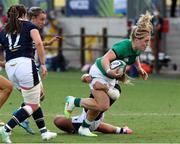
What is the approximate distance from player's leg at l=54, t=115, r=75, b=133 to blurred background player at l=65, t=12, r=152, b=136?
10.9 inches

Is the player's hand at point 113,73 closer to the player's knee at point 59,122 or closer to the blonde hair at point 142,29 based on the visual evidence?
the blonde hair at point 142,29

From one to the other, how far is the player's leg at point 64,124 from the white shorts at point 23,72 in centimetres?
121

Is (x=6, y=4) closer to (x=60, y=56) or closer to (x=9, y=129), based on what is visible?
(x=60, y=56)

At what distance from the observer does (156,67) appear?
100ft

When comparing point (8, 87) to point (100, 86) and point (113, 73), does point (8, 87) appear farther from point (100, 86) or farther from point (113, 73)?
point (113, 73)

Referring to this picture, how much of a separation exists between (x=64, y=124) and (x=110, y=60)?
1339 mm

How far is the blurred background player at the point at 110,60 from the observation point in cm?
1277

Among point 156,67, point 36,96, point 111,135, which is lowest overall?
point 156,67

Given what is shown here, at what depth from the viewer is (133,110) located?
1741cm

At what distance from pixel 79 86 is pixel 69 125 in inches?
413

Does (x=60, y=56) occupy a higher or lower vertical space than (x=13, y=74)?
lower

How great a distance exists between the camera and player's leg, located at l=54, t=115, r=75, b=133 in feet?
43.9

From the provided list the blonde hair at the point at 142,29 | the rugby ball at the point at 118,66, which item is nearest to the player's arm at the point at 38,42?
the rugby ball at the point at 118,66

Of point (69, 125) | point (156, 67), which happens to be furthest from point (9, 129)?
point (156, 67)
